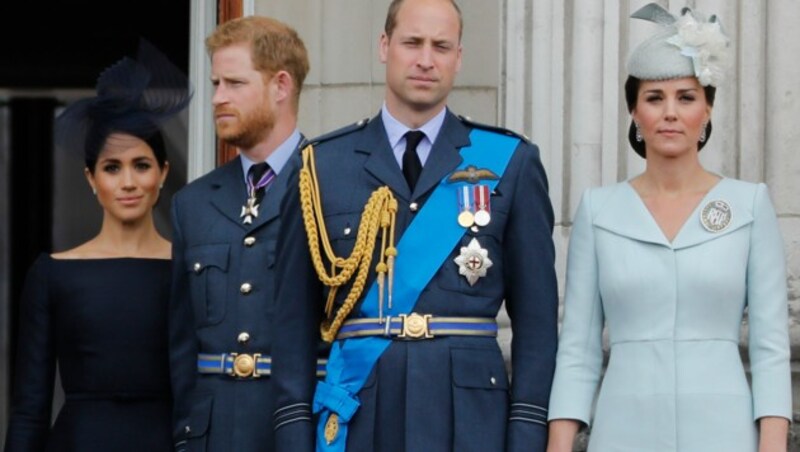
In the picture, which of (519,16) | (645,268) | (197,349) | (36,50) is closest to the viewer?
(645,268)

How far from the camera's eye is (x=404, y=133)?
6.41 meters

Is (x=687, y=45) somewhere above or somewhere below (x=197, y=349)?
above

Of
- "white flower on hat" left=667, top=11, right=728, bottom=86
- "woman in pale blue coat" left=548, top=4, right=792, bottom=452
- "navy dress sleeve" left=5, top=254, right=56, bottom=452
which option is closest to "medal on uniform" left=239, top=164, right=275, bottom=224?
"navy dress sleeve" left=5, top=254, right=56, bottom=452

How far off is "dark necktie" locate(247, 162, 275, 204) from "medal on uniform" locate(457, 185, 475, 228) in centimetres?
99

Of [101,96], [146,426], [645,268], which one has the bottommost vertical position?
[146,426]

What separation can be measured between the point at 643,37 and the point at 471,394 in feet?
5.39

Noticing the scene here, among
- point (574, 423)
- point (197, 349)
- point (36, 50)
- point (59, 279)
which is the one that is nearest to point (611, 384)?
point (574, 423)

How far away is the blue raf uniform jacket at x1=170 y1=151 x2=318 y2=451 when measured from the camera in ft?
22.8

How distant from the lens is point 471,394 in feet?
20.4

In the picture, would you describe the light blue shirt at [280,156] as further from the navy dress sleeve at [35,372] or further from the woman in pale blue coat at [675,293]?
the woman in pale blue coat at [675,293]

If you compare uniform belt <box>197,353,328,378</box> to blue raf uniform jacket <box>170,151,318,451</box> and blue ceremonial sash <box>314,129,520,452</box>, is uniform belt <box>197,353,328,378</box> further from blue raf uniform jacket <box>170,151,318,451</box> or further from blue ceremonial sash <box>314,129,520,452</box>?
blue ceremonial sash <box>314,129,520,452</box>

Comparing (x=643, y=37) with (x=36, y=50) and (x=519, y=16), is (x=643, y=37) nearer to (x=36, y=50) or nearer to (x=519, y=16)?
(x=519, y=16)

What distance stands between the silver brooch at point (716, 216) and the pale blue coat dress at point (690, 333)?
0.01m

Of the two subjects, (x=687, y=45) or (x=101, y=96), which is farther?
(x=101, y=96)
